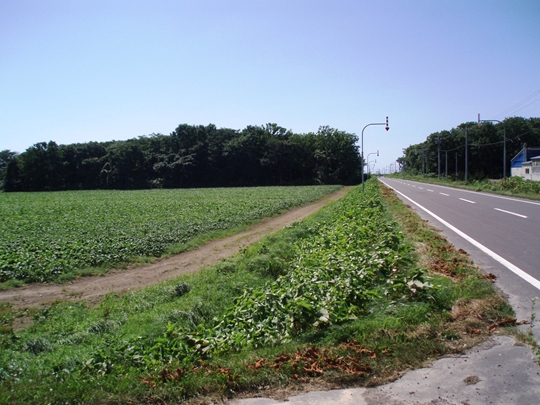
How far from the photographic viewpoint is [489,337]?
442 centimetres

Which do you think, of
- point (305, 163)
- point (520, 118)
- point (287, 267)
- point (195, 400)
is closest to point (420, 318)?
point (195, 400)

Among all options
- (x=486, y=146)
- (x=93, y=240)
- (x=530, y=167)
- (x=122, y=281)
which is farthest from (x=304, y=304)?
(x=486, y=146)

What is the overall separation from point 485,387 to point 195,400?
2641 millimetres

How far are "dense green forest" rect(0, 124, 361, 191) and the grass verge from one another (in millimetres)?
69732

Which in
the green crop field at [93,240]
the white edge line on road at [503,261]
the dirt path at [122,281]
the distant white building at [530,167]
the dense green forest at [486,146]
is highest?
the dense green forest at [486,146]

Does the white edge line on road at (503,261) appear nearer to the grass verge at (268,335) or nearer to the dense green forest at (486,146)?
the grass verge at (268,335)

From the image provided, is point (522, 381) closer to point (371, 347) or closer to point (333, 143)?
point (371, 347)

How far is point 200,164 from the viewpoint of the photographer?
7888 cm

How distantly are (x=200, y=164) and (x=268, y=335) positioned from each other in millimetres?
75802

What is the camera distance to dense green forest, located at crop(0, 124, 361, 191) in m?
77.1

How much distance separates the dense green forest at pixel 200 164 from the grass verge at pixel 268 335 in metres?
69.7

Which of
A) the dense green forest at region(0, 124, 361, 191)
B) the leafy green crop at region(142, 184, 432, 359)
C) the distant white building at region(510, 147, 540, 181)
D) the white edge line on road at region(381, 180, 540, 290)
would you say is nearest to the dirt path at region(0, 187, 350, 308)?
the leafy green crop at region(142, 184, 432, 359)

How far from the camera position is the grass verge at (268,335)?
3.86m

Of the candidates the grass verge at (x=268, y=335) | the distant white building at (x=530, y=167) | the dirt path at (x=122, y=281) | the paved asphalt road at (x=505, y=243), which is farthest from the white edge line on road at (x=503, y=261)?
the distant white building at (x=530, y=167)
